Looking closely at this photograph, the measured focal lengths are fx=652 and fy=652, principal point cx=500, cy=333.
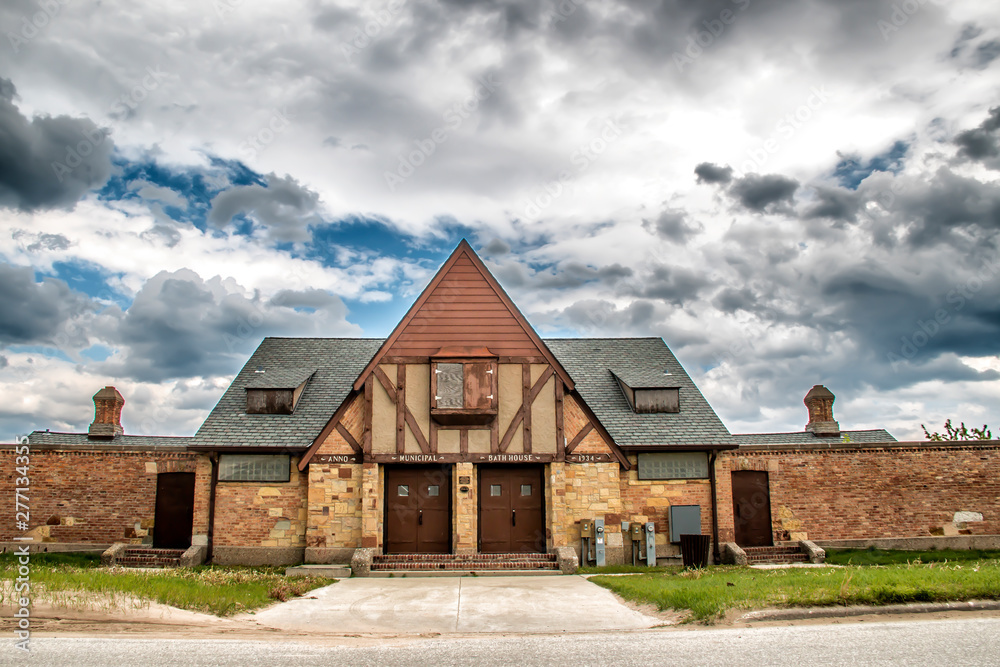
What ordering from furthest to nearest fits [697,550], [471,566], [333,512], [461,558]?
1. [333,512]
2. [461,558]
3. [471,566]
4. [697,550]

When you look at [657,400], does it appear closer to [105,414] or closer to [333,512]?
[333,512]

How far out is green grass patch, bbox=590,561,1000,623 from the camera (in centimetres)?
1045

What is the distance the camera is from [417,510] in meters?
19.2

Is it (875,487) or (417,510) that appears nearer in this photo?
(417,510)

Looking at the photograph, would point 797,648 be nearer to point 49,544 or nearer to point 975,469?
point 975,469

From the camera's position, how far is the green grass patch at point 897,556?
1867cm

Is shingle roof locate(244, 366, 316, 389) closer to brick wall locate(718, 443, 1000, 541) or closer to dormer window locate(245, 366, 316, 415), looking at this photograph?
dormer window locate(245, 366, 316, 415)

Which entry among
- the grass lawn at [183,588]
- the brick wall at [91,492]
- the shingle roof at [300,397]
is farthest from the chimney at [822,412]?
the brick wall at [91,492]

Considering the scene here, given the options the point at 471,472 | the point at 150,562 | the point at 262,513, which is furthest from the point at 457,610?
the point at 150,562

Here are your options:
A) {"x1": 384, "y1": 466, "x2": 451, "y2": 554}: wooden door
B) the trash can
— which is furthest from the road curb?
{"x1": 384, "y1": 466, "x2": 451, "y2": 554}: wooden door

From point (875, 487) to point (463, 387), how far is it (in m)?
13.7

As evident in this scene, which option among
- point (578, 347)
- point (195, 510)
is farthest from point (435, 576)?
point (578, 347)

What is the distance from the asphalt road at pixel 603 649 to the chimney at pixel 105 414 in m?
19.3

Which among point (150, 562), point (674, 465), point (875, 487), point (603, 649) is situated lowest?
point (150, 562)
